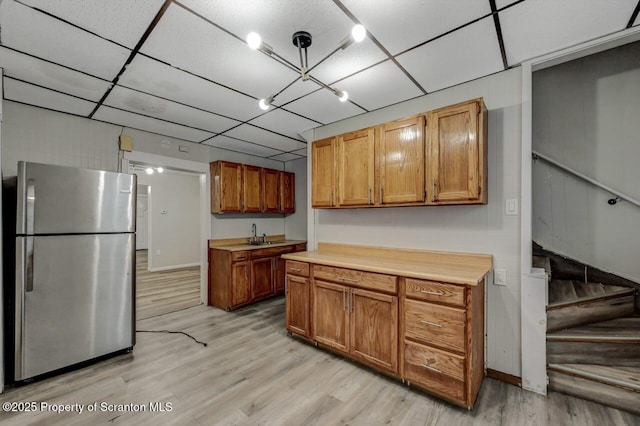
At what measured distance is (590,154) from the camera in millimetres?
2752

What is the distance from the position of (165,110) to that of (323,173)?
1851 mm

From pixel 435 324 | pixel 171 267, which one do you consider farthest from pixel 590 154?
pixel 171 267

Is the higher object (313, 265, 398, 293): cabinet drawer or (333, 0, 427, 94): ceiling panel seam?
(333, 0, 427, 94): ceiling panel seam

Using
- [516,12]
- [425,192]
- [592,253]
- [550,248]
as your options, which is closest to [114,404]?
[425,192]

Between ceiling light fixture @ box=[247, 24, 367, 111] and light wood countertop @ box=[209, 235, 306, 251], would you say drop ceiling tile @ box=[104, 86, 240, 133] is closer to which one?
ceiling light fixture @ box=[247, 24, 367, 111]

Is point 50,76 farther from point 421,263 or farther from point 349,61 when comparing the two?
point 421,263

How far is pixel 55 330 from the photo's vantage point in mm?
2297

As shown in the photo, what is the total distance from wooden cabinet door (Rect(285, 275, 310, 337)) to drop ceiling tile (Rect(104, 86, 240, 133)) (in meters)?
2.06

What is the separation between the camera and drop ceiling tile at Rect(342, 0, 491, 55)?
4.99 feet

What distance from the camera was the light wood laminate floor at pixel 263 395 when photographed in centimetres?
183

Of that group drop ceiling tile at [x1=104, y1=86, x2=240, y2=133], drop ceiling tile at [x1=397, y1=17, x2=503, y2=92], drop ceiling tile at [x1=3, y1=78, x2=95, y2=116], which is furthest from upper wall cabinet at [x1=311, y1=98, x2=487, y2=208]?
drop ceiling tile at [x1=3, y1=78, x2=95, y2=116]

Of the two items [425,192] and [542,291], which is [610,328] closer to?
[542,291]

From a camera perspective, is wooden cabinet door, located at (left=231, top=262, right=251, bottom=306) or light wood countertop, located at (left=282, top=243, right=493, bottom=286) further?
wooden cabinet door, located at (left=231, top=262, right=251, bottom=306)

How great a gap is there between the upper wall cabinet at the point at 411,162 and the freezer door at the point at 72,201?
2005mm
